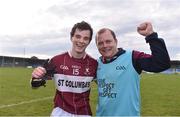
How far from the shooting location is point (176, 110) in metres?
17.7

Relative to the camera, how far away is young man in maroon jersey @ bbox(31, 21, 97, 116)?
23.4ft

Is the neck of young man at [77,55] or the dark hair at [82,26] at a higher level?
the dark hair at [82,26]

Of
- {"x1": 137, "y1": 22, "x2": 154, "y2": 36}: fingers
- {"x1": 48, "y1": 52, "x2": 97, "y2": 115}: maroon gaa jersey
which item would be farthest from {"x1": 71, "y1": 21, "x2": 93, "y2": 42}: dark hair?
{"x1": 137, "y1": 22, "x2": 154, "y2": 36}: fingers

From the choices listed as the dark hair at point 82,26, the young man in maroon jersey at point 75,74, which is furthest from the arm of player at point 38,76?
the dark hair at point 82,26

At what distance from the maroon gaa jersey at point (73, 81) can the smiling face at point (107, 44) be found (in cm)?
49

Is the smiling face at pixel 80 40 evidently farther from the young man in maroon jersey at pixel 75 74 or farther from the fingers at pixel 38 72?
the fingers at pixel 38 72

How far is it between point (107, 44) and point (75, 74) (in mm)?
772

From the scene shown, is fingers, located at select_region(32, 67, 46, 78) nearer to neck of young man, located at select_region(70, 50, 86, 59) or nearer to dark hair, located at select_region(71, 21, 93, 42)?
neck of young man, located at select_region(70, 50, 86, 59)

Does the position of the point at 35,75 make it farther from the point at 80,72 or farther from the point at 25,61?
the point at 25,61

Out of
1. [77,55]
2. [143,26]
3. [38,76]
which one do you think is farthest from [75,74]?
[143,26]

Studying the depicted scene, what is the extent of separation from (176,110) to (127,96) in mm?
11310

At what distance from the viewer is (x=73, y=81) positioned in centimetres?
723

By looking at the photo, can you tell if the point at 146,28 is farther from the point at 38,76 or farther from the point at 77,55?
the point at 38,76

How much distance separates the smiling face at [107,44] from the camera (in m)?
6.87
